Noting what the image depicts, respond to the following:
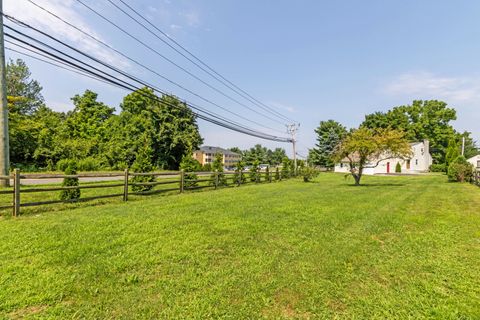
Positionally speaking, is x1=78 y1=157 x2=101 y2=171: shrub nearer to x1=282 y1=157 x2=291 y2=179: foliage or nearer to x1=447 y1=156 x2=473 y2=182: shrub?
x1=282 y1=157 x2=291 y2=179: foliage

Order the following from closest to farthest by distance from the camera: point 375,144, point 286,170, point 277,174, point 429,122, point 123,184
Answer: point 123,184 → point 375,144 → point 277,174 → point 286,170 → point 429,122

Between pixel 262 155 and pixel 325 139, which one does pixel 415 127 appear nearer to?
pixel 325 139

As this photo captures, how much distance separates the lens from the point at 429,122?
155 feet

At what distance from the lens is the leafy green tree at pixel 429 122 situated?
46188 mm

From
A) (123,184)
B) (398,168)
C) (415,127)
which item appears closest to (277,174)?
(123,184)

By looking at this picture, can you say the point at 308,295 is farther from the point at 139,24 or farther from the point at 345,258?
the point at 139,24

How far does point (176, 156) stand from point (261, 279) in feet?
110

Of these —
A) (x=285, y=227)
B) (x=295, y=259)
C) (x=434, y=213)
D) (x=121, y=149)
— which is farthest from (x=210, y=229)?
(x=121, y=149)

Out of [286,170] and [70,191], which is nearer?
[70,191]

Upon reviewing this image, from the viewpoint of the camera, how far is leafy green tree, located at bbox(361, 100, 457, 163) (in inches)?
1818

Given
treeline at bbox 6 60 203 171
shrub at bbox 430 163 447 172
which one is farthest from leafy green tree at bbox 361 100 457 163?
treeline at bbox 6 60 203 171

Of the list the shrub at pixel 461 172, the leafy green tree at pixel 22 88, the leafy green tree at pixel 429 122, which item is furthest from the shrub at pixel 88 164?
the leafy green tree at pixel 429 122

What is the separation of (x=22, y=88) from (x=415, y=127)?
64819mm

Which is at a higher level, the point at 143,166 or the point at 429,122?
the point at 429,122
